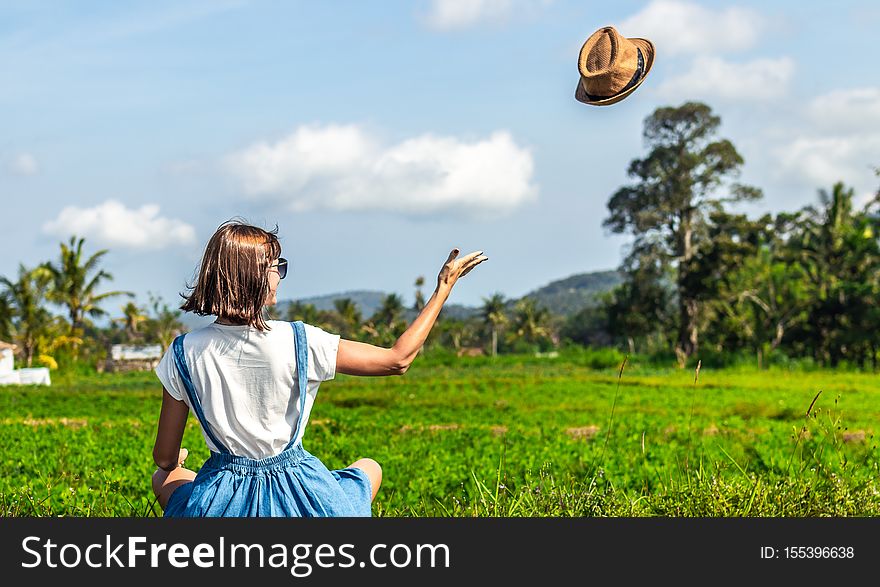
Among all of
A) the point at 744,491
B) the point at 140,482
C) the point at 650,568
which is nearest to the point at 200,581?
the point at 650,568

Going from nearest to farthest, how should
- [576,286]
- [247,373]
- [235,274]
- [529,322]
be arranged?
[235,274], [247,373], [529,322], [576,286]

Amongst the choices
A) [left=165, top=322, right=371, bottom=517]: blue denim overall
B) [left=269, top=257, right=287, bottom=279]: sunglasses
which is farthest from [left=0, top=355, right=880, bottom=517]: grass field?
[left=269, top=257, right=287, bottom=279]: sunglasses

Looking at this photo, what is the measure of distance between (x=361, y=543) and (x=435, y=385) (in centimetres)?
2052

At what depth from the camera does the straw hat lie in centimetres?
357

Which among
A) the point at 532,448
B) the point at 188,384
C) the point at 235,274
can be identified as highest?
the point at 235,274

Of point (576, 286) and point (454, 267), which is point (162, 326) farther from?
point (576, 286)

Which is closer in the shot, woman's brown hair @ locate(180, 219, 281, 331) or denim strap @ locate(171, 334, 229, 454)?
woman's brown hair @ locate(180, 219, 281, 331)

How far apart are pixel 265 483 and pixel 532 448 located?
6146mm

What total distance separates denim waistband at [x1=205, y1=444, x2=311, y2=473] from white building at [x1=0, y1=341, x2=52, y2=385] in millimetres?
27568

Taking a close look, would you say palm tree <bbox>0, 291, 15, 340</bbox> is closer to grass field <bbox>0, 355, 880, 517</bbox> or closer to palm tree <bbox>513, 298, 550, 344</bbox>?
grass field <bbox>0, 355, 880, 517</bbox>

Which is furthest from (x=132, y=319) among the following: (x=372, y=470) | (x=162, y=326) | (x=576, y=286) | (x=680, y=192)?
(x=576, y=286)

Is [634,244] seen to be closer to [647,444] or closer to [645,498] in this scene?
[647,444]

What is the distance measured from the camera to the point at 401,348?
278 centimetres

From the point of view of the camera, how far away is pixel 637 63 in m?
3.60
